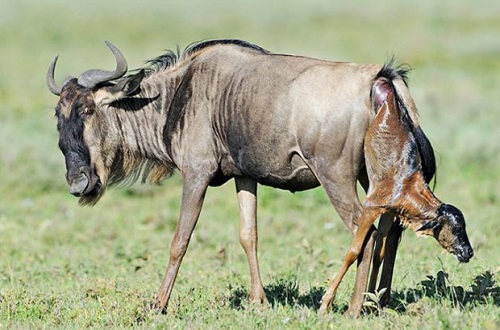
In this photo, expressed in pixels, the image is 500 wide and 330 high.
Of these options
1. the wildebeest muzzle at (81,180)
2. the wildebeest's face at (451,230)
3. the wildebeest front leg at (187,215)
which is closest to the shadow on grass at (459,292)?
the wildebeest's face at (451,230)

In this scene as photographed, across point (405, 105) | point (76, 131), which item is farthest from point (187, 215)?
point (405, 105)

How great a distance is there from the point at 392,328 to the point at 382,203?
2.85 feet

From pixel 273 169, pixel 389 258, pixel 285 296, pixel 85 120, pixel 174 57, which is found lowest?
pixel 285 296

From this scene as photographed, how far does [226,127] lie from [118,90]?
104 cm

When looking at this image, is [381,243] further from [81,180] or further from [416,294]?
[81,180]

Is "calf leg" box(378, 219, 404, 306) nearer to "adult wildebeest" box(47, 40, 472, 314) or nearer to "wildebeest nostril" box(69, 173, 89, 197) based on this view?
"adult wildebeest" box(47, 40, 472, 314)

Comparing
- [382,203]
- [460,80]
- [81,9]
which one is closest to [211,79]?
[382,203]

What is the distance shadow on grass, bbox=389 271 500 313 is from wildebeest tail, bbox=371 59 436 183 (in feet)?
2.68

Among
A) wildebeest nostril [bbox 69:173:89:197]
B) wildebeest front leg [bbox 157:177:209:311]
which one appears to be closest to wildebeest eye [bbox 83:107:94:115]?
wildebeest nostril [bbox 69:173:89:197]

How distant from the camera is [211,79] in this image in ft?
25.7

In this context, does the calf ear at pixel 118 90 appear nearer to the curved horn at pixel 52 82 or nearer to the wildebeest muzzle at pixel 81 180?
the curved horn at pixel 52 82

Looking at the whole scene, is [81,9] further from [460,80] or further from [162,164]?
[162,164]

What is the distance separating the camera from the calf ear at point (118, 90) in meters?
7.89

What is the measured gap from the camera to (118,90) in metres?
7.97
